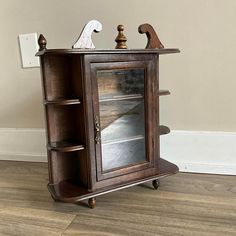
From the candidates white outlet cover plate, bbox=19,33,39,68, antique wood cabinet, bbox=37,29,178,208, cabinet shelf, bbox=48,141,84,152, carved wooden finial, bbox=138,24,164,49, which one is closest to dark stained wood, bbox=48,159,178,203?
antique wood cabinet, bbox=37,29,178,208

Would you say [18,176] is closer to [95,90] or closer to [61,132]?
[61,132]

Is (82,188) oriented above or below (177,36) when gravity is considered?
below

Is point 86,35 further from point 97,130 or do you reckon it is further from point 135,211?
point 135,211

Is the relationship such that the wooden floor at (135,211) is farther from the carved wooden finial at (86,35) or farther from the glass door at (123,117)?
the carved wooden finial at (86,35)

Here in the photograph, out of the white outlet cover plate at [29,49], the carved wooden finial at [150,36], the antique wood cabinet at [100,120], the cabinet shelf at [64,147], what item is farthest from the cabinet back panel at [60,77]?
the white outlet cover plate at [29,49]

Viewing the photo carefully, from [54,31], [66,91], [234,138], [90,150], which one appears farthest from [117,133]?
[54,31]

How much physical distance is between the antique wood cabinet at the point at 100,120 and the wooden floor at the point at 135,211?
0.19 ft

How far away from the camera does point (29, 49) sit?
119cm

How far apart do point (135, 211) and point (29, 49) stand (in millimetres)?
808

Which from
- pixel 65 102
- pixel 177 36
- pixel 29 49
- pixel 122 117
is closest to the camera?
pixel 65 102

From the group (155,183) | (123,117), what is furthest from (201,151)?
(123,117)

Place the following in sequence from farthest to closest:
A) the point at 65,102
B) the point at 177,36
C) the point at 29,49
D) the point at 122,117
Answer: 1. the point at 29,49
2. the point at 177,36
3. the point at 122,117
4. the point at 65,102

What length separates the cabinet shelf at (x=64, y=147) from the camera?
803 millimetres

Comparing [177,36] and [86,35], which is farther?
[177,36]
